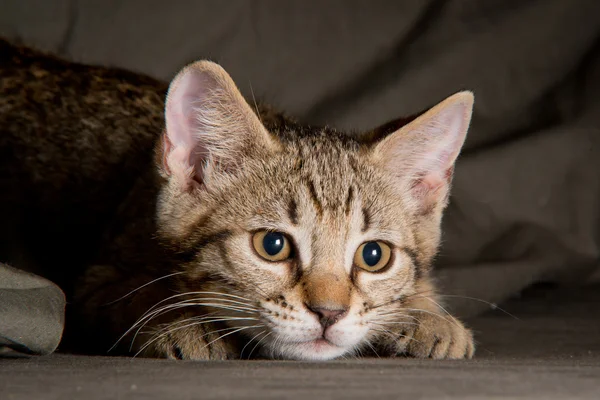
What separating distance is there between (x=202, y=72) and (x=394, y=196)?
46 centimetres

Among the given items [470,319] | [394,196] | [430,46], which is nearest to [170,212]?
[394,196]

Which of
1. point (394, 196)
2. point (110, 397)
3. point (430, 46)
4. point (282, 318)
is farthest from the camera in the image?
point (430, 46)

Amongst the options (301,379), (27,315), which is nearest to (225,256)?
(27,315)

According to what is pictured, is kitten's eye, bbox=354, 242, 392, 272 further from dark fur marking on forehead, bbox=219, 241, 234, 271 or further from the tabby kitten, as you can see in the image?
dark fur marking on forehead, bbox=219, 241, 234, 271

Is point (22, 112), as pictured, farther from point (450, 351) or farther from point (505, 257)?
point (505, 257)

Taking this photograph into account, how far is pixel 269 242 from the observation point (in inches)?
65.0

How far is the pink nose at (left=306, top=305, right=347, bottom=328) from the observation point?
1.53 metres

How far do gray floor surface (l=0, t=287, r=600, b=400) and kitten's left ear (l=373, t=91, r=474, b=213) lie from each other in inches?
17.9

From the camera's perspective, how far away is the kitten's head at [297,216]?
158 centimetres

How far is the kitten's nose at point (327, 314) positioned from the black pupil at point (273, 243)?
144 mm

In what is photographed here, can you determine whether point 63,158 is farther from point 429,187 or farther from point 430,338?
point 430,338

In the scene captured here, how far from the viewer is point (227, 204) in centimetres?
174

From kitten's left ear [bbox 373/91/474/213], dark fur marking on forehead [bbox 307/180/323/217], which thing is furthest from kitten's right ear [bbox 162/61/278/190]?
kitten's left ear [bbox 373/91/474/213]

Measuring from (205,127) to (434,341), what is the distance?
0.60 m
